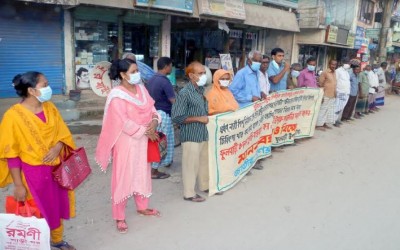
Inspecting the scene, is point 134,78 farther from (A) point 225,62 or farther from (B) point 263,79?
(A) point 225,62

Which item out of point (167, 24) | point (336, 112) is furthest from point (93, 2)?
point (336, 112)

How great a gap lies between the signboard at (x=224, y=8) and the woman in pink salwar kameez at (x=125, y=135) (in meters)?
8.18

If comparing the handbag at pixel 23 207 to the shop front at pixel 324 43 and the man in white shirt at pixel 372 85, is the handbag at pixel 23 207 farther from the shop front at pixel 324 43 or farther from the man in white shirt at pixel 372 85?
the shop front at pixel 324 43

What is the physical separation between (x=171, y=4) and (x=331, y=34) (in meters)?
11.0

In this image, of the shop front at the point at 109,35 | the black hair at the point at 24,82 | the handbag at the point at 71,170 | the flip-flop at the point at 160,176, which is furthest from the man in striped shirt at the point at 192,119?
the shop front at the point at 109,35

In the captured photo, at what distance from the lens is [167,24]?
1159 cm

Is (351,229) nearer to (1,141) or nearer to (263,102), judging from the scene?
(263,102)

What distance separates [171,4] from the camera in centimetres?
977

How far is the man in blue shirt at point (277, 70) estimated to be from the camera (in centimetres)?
608

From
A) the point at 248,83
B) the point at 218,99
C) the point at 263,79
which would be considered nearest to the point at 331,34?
the point at 263,79

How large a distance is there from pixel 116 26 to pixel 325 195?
27.0ft

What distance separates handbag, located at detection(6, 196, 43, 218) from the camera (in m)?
2.45

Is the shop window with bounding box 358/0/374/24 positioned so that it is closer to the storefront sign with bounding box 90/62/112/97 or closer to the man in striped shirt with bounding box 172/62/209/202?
the storefront sign with bounding box 90/62/112/97

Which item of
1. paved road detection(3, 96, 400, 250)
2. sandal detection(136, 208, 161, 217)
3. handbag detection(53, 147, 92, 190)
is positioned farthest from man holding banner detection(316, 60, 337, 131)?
handbag detection(53, 147, 92, 190)
